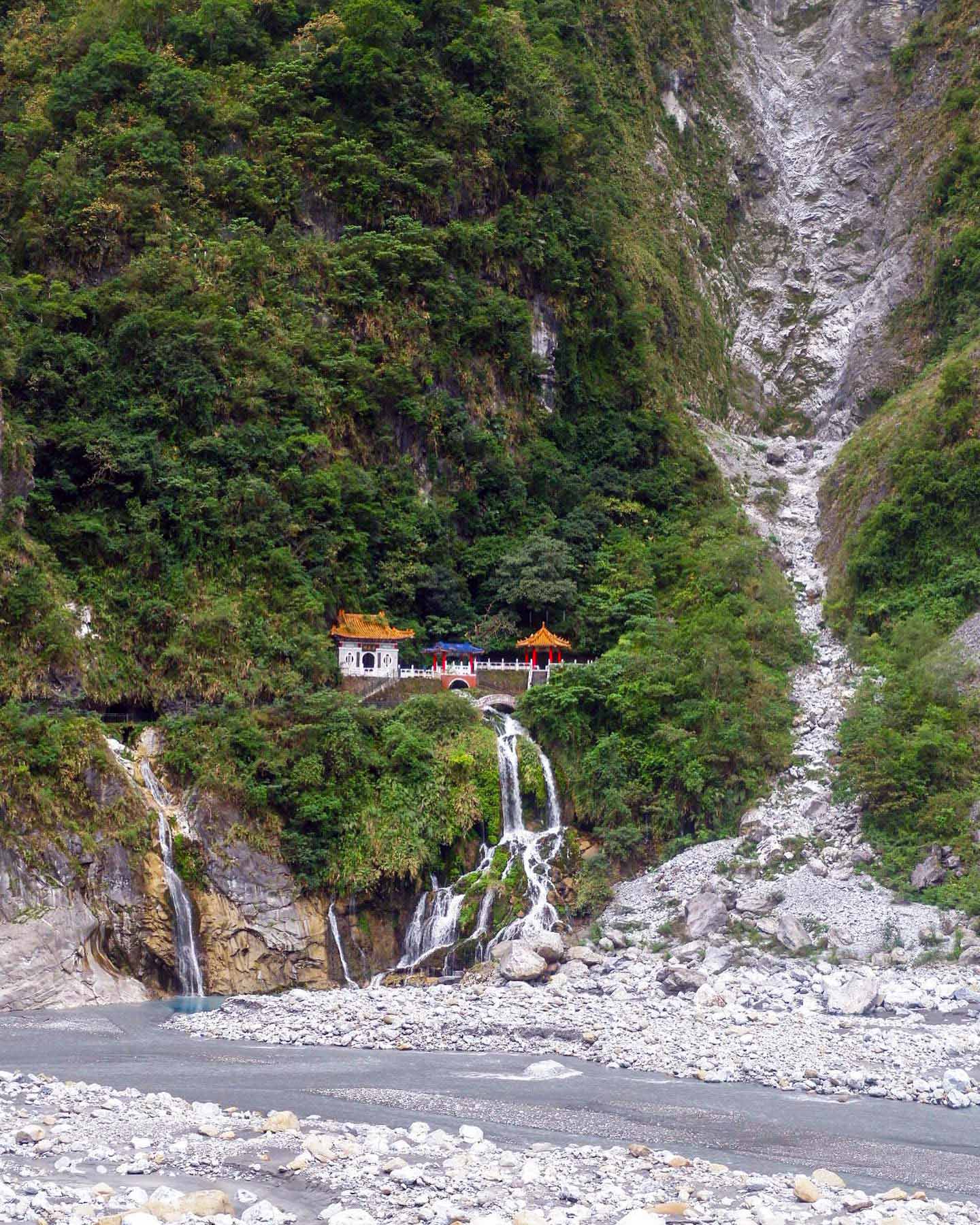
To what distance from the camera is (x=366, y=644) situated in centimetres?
3994

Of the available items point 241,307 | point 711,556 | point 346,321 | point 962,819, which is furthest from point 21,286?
point 962,819

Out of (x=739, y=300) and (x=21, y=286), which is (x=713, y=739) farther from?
(x=739, y=300)

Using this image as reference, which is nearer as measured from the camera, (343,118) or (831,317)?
(343,118)

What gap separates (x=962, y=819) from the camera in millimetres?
32344

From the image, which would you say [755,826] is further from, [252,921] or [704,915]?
[252,921]

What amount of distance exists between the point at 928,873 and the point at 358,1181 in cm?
1991

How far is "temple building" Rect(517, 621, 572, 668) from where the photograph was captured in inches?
1644

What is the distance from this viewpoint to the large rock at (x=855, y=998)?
82.3 ft

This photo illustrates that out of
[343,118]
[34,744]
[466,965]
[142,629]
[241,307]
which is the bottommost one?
[466,965]

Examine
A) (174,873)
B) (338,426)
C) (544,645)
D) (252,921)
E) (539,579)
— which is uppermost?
(338,426)

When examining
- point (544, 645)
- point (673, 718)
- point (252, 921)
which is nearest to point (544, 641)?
point (544, 645)

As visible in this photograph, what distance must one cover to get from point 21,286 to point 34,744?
18110 millimetres

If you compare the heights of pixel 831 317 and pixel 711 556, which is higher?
pixel 831 317

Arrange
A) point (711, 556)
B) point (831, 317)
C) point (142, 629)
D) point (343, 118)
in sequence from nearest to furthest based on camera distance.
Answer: point (142, 629) → point (711, 556) → point (343, 118) → point (831, 317)
